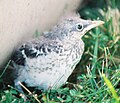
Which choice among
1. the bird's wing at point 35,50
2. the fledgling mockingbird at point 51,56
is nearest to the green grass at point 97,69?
the fledgling mockingbird at point 51,56

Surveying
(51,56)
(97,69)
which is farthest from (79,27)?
(97,69)

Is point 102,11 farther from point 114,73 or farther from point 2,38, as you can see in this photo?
point 2,38

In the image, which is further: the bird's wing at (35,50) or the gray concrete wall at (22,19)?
the bird's wing at (35,50)

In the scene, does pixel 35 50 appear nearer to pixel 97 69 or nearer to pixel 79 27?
pixel 79 27

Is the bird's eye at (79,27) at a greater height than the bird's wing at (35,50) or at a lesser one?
greater

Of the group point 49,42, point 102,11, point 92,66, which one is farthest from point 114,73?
point 102,11

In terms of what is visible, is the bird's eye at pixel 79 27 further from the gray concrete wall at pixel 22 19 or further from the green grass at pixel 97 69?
the gray concrete wall at pixel 22 19

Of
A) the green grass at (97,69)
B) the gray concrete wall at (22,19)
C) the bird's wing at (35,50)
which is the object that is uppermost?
the gray concrete wall at (22,19)
